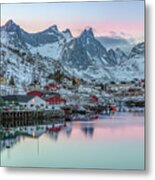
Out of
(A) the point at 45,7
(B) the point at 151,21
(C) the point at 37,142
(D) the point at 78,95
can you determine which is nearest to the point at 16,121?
(C) the point at 37,142

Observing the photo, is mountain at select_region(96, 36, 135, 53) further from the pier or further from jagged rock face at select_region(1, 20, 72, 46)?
the pier

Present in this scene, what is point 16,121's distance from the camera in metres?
2.45

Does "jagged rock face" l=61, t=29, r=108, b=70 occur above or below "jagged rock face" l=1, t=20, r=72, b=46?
below

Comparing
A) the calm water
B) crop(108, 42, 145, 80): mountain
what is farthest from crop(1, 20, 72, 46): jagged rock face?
the calm water

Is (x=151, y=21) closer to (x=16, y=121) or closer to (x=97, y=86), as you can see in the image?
(x=97, y=86)

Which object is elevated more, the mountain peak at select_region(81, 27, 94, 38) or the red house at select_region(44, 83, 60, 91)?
the mountain peak at select_region(81, 27, 94, 38)

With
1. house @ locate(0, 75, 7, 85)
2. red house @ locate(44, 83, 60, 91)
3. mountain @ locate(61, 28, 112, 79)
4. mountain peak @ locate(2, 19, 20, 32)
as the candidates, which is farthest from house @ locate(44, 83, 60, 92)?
mountain peak @ locate(2, 19, 20, 32)

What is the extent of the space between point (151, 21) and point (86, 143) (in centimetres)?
65

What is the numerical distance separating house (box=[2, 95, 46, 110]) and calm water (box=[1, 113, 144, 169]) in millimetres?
107

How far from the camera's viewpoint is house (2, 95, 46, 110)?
2.46 metres

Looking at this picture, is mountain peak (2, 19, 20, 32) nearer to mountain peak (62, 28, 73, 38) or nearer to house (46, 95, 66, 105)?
mountain peak (62, 28, 73, 38)

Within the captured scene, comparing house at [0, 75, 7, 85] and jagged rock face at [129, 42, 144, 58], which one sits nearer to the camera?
jagged rock face at [129, 42, 144, 58]

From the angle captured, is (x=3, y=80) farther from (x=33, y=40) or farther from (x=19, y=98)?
(x=33, y=40)

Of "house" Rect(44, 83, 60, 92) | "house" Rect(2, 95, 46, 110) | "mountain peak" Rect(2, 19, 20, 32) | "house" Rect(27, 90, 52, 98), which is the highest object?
"mountain peak" Rect(2, 19, 20, 32)
